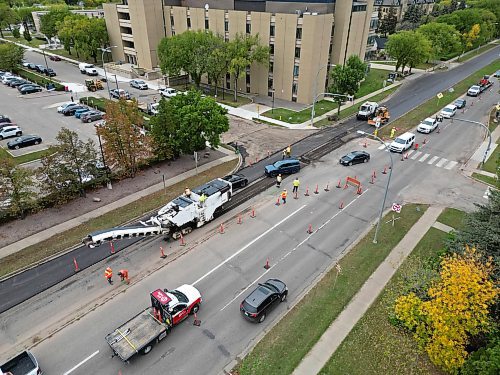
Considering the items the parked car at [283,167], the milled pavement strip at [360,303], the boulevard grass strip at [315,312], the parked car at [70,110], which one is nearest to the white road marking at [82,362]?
the boulevard grass strip at [315,312]

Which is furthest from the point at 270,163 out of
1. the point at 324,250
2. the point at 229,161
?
the point at 324,250

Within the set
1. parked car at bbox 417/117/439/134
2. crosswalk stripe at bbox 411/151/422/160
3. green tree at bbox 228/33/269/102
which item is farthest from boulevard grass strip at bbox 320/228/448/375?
green tree at bbox 228/33/269/102

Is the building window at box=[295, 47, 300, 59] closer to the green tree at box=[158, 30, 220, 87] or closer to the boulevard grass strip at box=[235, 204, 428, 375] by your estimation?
the green tree at box=[158, 30, 220, 87]

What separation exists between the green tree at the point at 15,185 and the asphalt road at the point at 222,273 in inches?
386

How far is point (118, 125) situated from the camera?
33.5 m

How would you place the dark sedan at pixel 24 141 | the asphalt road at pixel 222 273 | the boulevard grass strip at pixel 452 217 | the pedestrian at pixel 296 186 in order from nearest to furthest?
the asphalt road at pixel 222 273 < the boulevard grass strip at pixel 452 217 < the pedestrian at pixel 296 186 < the dark sedan at pixel 24 141

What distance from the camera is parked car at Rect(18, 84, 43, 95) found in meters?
62.9

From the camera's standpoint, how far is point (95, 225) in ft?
95.1

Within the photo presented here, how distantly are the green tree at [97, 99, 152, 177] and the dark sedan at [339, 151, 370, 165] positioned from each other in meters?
21.4

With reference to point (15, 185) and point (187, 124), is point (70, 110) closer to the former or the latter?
point (187, 124)

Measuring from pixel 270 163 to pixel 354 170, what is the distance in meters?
9.38

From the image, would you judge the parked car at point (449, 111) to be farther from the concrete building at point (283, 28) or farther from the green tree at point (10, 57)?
the green tree at point (10, 57)

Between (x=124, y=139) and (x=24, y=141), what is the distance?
1845 cm

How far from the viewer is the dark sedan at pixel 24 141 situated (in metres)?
42.8
